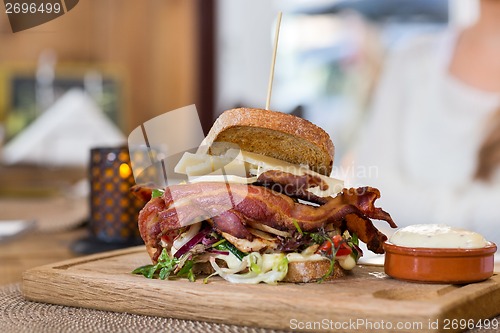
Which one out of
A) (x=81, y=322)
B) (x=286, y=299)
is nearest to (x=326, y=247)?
(x=286, y=299)

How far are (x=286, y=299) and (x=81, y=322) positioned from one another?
42 cm

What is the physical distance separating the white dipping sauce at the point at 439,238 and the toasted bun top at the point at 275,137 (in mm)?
274

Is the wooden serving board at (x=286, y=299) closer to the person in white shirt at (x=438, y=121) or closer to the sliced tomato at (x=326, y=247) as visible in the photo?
the sliced tomato at (x=326, y=247)

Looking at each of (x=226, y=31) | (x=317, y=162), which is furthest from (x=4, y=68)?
(x=317, y=162)

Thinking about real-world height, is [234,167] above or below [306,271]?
above

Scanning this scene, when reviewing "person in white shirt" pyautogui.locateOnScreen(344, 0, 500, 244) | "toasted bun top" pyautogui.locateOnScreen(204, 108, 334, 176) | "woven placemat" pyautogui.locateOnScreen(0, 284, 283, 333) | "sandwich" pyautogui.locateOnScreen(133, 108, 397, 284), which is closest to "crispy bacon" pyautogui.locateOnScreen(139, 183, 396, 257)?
"sandwich" pyautogui.locateOnScreen(133, 108, 397, 284)

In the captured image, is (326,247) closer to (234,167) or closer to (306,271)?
(306,271)

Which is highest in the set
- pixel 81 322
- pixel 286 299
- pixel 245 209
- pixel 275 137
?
pixel 275 137

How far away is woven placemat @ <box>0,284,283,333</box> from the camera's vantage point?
55.4 inches

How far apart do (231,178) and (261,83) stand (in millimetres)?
5683

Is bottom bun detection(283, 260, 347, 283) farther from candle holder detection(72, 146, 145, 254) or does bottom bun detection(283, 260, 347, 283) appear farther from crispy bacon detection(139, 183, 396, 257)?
candle holder detection(72, 146, 145, 254)

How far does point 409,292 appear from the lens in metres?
1.54

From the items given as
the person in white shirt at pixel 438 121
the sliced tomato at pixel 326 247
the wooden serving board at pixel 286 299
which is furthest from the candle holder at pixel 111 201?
the person in white shirt at pixel 438 121

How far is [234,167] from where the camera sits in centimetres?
177
